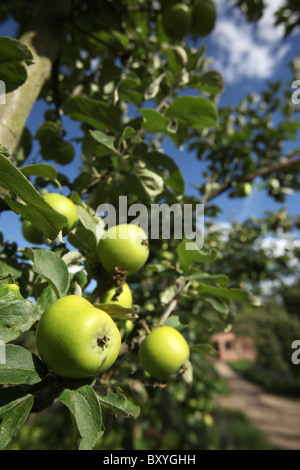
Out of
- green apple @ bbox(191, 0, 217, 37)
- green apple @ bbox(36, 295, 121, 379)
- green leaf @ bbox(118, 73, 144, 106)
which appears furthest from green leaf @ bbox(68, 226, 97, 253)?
green apple @ bbox(191, 0, 217, 37)

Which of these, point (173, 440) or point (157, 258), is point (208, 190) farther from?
point (173, 440)

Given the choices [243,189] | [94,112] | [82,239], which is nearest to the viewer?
[82,239]

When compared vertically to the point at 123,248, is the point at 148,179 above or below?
above

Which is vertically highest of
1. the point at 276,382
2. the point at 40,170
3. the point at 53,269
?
the point at 40,170

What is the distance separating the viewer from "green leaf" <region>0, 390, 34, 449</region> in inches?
24.9

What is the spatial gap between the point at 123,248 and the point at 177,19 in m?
1.55

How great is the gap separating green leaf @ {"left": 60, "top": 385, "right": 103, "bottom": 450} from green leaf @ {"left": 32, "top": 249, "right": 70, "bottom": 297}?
11.4 inches

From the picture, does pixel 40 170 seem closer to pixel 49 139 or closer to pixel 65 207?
pixel 65 207

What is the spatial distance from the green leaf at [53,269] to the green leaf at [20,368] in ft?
0.66

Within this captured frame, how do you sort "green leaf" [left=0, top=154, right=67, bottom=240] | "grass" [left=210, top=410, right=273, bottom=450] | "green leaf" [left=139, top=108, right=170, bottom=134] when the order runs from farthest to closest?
"grass" [left=210, top=410, right=273, bottom=450] → "green leaf" [left=139, top=108, right=170, bottom=134] → "green leaf" [left=0, top=154, right=67, bottom=240]

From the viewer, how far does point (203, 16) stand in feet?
5.76

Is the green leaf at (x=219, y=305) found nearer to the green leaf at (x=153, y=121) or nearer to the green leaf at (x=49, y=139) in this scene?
the green leaf at (x=153, y=121)

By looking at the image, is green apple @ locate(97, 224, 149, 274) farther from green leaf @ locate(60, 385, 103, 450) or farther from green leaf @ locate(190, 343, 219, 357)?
green leaf @ locate(190, 343, 219, 357)

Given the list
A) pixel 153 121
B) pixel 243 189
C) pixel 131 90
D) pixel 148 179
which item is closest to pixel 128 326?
pixel 148 179
